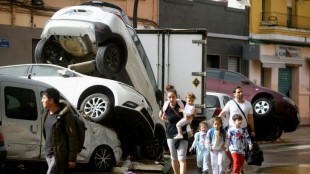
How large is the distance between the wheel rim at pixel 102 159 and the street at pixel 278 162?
13.0 inches

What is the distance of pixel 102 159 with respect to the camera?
512 inches

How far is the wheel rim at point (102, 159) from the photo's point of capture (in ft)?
42.4

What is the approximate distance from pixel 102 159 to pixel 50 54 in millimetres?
3219

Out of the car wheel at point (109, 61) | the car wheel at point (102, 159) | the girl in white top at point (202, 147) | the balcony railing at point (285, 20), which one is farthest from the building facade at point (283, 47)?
the car wheel at point (102, 159)

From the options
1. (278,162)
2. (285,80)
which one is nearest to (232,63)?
(285,80)

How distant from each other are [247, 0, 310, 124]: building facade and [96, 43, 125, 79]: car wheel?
18799 mm

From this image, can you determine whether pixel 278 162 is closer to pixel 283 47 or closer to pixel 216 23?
pixel 216 23

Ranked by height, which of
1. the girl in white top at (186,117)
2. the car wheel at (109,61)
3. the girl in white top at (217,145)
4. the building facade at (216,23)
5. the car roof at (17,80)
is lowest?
the girl in white top at (217,145)

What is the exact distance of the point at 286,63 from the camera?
35.4 m

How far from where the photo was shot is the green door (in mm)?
36156

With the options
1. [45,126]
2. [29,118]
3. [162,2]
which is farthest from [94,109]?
[162,2]

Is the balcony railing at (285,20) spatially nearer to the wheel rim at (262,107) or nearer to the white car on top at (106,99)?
the wheel rim at (262,107)

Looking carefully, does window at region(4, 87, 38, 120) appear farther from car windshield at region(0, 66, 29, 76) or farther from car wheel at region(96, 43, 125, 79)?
car windshield at region(0, 66, 29, 76)

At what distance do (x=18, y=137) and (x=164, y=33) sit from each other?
20.4ft
